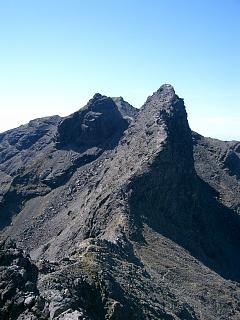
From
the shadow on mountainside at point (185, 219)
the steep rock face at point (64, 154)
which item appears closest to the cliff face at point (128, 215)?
the shadow on mountainside at point (185, 219)

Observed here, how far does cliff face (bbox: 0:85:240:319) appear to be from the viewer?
50.9 metres

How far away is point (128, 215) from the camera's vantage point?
82312 mm

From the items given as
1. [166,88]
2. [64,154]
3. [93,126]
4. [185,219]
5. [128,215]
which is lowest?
[128,215]

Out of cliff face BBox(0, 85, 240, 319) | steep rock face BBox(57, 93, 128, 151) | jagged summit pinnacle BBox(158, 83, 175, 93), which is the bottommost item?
cliff face BBox(0, 85, 240, 319)

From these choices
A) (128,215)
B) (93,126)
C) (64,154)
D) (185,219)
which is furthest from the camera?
(64,154)

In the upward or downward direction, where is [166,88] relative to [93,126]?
upward

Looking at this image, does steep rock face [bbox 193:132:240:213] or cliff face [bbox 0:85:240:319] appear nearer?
cliff face [bbox 0:85:240:319]

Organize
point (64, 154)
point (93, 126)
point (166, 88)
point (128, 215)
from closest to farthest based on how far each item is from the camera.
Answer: point (128, 215) < point (166, 88) < point (93, 126) < point (64, 154)

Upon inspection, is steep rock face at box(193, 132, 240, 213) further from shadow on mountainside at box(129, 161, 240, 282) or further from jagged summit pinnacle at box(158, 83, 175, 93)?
jagged summit pinnacle at box(158, 83, 175, 93)

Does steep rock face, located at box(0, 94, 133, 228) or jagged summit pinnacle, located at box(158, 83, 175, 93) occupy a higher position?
jagged summit pinnacle, located at box(158, 83, 175, 93)

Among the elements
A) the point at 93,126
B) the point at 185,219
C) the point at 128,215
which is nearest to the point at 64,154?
the point at 93,126

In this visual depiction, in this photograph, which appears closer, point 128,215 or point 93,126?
point 128,215

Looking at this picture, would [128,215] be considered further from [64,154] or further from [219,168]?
[64,154]

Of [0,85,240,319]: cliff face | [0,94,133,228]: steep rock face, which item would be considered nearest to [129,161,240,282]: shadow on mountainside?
[0,85,240,319]: cliff face
